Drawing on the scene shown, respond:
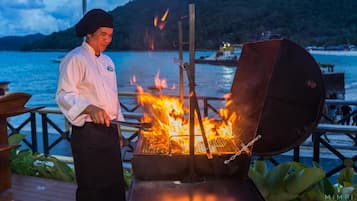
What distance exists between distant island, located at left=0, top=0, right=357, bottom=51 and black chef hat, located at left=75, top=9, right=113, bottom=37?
0.27m

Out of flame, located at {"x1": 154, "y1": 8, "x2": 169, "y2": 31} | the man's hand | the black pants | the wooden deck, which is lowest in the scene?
the wooden deck

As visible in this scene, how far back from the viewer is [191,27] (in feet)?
5.35

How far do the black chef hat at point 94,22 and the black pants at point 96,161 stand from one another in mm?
531

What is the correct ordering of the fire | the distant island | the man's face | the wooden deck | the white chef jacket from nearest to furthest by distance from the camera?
the fire < the white chef jacket < the man's face < the distant island < the wooden deck

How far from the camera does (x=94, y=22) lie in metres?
2.08

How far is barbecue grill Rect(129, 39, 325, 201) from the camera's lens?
5.67ft

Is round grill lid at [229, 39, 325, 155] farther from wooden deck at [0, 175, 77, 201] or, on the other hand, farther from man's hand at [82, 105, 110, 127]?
wooden deck at [0, 175, 77, 201]

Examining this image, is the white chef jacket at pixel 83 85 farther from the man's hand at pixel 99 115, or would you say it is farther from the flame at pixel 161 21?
the flame at pixel 161 21

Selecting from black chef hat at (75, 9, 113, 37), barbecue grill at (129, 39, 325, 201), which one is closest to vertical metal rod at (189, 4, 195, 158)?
barbecue grill at (129, 39, 325, 201)

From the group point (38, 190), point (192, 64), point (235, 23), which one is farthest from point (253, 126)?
point (38, 190)

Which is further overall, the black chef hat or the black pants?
the black pants

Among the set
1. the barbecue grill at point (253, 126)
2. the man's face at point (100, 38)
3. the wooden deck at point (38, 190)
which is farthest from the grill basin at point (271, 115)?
the wooden deck at point (38, 190)

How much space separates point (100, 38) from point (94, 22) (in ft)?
0.38

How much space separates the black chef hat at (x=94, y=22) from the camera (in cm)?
209
